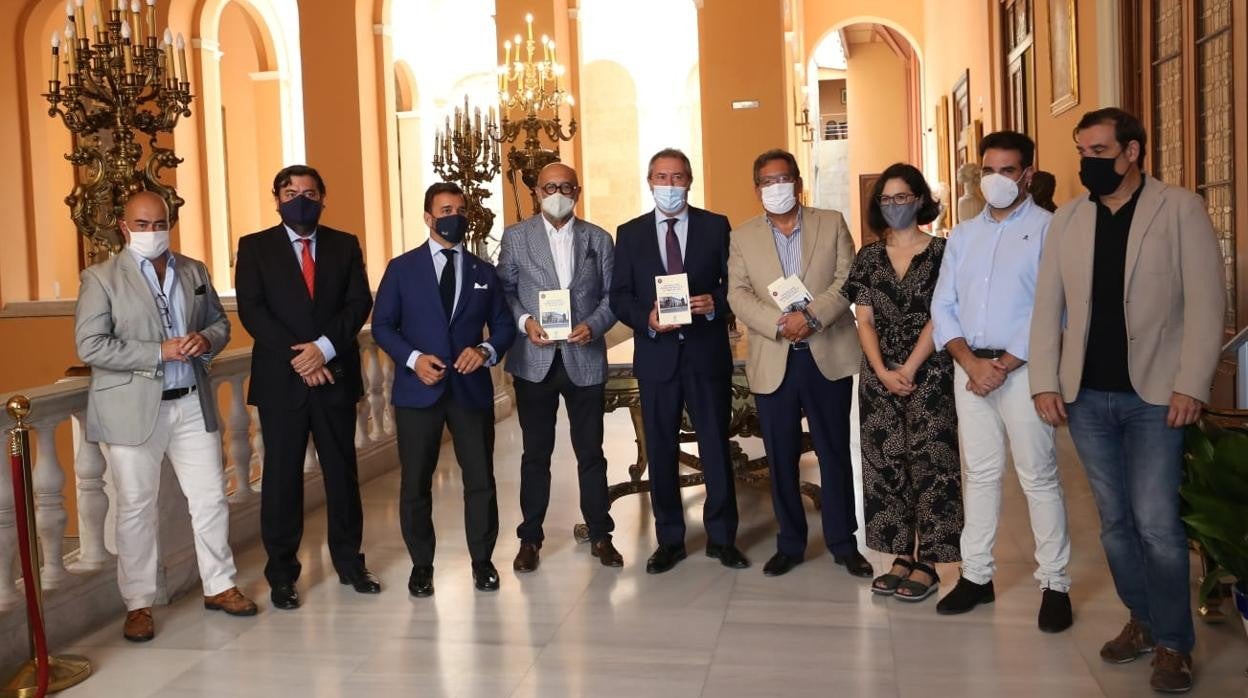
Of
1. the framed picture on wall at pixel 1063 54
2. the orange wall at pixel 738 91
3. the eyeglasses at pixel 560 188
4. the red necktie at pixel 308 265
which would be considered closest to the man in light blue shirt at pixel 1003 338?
the eyeglasses at pixel 560 188

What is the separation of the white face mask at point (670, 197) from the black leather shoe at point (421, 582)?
1.85 meters

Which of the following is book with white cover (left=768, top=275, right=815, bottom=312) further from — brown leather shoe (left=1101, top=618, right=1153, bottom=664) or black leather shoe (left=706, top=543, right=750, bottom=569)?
brown leather shoe (left=1101, top=618, right=1153, bottom=664)

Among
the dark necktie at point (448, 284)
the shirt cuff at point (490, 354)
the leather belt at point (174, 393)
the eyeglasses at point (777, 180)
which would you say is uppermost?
the eyeglasses at point (777, 180)

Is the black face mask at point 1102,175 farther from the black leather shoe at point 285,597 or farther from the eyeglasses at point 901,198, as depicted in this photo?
the black leather shoe at point 285,597

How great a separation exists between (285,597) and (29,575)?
114 centimetres

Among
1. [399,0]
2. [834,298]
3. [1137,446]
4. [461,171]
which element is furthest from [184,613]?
[399,0]

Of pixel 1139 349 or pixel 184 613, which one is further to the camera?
pixel 184 613

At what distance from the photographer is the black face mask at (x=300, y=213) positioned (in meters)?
4.98

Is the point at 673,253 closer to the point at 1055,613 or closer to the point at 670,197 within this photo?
the point at 670,197

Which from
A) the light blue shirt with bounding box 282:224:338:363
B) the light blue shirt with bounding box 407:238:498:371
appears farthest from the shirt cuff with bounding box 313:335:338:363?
the light blue shirt with bounding box 407:238:498:371

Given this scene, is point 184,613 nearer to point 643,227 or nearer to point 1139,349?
point 643,227

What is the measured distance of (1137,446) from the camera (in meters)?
3.82

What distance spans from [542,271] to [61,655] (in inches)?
96.0

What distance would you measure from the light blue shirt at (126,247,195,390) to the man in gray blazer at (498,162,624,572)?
1381mm
